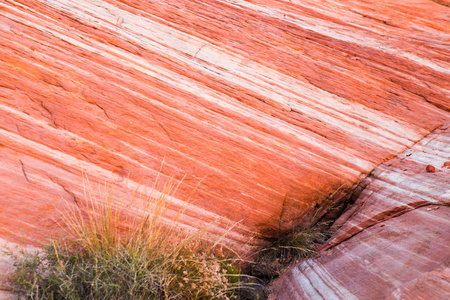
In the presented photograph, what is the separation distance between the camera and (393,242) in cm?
351

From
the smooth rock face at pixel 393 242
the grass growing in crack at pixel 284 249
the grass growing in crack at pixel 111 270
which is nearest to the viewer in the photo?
the smooth rock face at pixel 393 242

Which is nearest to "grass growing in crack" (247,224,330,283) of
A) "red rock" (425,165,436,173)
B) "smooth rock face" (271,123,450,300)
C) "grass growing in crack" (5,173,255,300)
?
"smooth rock face" (271,123,450,300)

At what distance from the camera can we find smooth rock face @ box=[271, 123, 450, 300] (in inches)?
118

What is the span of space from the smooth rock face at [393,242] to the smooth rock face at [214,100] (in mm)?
386

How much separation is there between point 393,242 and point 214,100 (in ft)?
9.37

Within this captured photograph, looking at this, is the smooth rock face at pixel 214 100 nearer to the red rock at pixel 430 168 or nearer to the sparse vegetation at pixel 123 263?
the sparse vegetation at pixel 123 263

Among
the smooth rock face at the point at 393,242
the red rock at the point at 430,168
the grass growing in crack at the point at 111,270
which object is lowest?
the grass growing in crack at the point at 111,270

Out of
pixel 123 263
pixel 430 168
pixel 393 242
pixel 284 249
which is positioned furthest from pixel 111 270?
pixel 430 168

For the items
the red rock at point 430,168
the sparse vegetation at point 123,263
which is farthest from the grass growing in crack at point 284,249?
the red rock at point 430,168

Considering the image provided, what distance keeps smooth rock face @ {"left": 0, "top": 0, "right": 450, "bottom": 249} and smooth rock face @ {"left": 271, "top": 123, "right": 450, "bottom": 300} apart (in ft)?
1.27

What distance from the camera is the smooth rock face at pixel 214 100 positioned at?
407 cm

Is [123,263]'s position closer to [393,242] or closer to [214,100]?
[214,100]

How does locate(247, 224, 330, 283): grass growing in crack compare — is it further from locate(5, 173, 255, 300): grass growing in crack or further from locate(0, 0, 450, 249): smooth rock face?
locate(5, 173, 255, 300): grass growing in crack

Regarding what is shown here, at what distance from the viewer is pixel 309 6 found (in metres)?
5.67
